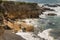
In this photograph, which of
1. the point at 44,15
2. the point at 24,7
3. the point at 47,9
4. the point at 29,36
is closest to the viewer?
the point at 29,36

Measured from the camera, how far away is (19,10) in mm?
39594

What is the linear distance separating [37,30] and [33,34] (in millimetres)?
2789

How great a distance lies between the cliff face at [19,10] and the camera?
124ft

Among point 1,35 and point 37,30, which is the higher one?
point 1,35

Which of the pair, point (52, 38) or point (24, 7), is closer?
point (52, 38)

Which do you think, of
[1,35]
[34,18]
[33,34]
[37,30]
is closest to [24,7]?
→ [34,18]

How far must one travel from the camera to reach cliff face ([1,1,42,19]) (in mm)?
37656

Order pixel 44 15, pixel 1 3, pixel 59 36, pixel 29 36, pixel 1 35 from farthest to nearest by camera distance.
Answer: pixel 44 15
pixel 1 3
pixel 59 36
pixel 29 36
pixel 1 35

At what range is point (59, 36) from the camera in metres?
27.4

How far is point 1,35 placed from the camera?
19875 millimetres

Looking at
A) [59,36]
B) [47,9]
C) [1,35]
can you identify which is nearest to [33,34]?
[59,36]

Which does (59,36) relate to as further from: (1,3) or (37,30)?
(1,3)

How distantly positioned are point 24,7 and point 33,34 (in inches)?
619

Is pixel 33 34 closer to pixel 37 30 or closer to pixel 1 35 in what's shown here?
pixel 37 30
